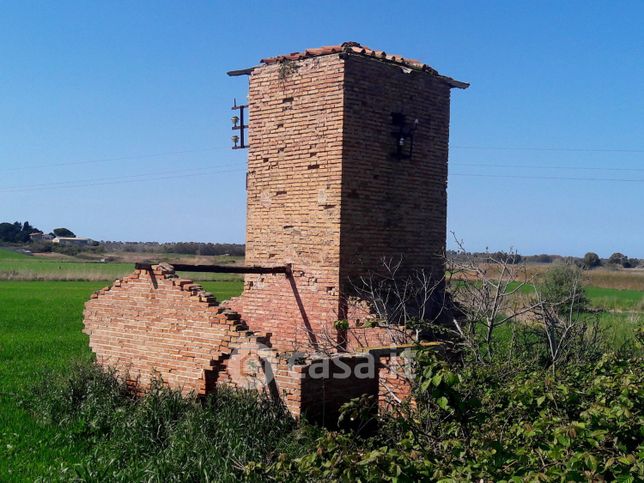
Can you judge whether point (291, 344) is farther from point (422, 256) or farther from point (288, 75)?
point (288, 75)

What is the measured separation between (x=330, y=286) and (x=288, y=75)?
11.5 feet

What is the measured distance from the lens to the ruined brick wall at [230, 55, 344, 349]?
10047 mm

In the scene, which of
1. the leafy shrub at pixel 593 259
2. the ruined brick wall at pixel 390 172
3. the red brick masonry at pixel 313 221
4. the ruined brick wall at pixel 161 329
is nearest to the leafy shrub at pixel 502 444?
the red brick masonry at pixel 313 221

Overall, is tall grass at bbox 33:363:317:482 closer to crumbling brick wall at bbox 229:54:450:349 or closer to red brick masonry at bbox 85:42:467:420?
red brick masonry at bbox 85:42:467:420

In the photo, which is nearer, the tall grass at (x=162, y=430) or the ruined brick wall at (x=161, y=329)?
the tall grass at (x=162, y=430)

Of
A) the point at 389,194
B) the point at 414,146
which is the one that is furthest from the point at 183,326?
the point at 414,146

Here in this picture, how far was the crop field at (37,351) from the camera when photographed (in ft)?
25.2

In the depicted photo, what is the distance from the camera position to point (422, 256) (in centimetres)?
1109

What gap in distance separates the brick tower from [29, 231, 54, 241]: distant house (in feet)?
258

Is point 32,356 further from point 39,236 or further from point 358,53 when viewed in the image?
point 39,236

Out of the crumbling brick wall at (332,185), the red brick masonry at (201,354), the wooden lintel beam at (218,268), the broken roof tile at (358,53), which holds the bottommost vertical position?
the red brick masonry at (201,354)

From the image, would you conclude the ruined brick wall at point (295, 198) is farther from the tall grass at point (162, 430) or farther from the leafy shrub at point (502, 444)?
the leafy shrub at point (502, 444)

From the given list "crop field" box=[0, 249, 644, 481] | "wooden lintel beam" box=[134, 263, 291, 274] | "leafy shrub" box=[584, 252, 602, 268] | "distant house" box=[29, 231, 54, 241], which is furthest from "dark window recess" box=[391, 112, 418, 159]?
"distant house" box=[29, 231, 54, 241]

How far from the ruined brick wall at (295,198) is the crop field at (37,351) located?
351cm
